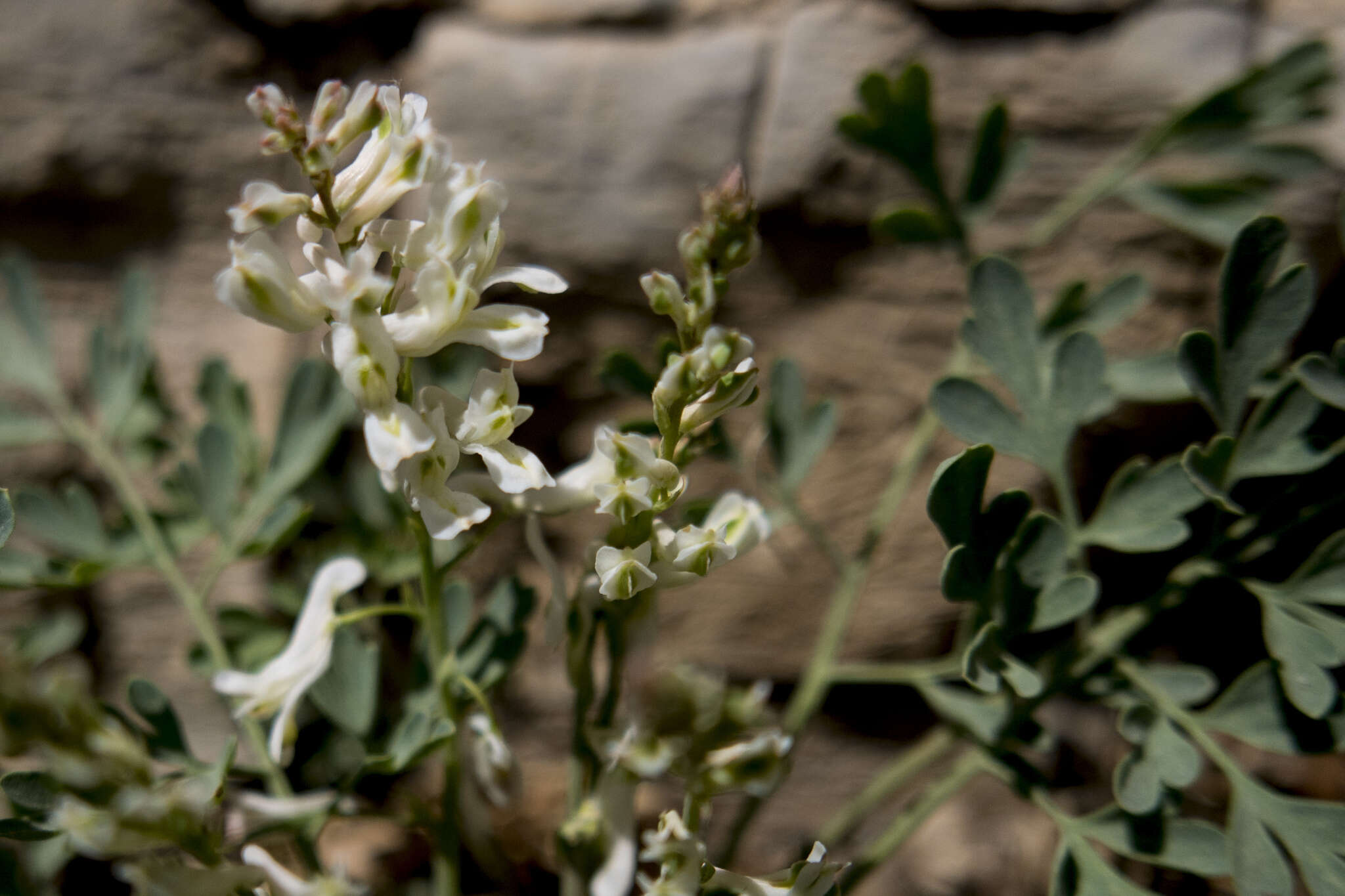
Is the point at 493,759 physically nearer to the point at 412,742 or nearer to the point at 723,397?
the point at 412,742

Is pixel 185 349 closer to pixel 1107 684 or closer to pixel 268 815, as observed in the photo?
pixel 268 815

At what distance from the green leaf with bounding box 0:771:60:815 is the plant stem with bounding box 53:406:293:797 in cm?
14

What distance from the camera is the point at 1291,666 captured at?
2.05 feet

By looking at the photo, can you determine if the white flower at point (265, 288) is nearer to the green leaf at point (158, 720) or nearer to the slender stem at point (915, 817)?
the green leaf at point (158, 720)

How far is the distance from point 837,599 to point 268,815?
0.53 m

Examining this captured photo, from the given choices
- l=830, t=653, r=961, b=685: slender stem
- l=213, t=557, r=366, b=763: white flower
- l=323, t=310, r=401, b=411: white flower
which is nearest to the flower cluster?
l=323, t=310, r=401, b=411: white flower

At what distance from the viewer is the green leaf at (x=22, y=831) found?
1.86ft

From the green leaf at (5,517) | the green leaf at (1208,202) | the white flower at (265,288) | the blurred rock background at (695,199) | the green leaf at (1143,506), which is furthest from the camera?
the blurred rock background at (695,199)

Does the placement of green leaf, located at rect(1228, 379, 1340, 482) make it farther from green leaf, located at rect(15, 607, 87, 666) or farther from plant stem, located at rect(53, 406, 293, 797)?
green leaf, located at rect(15, 607, 87, 666)

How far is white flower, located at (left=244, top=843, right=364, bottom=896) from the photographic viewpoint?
0.50 m

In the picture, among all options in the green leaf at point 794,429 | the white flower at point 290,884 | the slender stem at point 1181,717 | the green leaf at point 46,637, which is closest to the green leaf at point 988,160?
the green leaf at point 794,429

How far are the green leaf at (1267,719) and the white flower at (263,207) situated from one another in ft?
2.37

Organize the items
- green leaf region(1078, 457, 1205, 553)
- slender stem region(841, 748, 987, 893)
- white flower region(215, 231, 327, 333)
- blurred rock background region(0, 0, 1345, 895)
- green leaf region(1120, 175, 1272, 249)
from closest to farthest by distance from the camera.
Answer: white flower region(215, 231, 327, 333), green leaf region(1078, 457, 1205, 553), slender stem region(841, 748, 987, 893), green leaf region(1120, 175, 1272, 249), blurred rock background region(0, 0, 1345, 895)

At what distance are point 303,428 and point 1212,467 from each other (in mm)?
753
